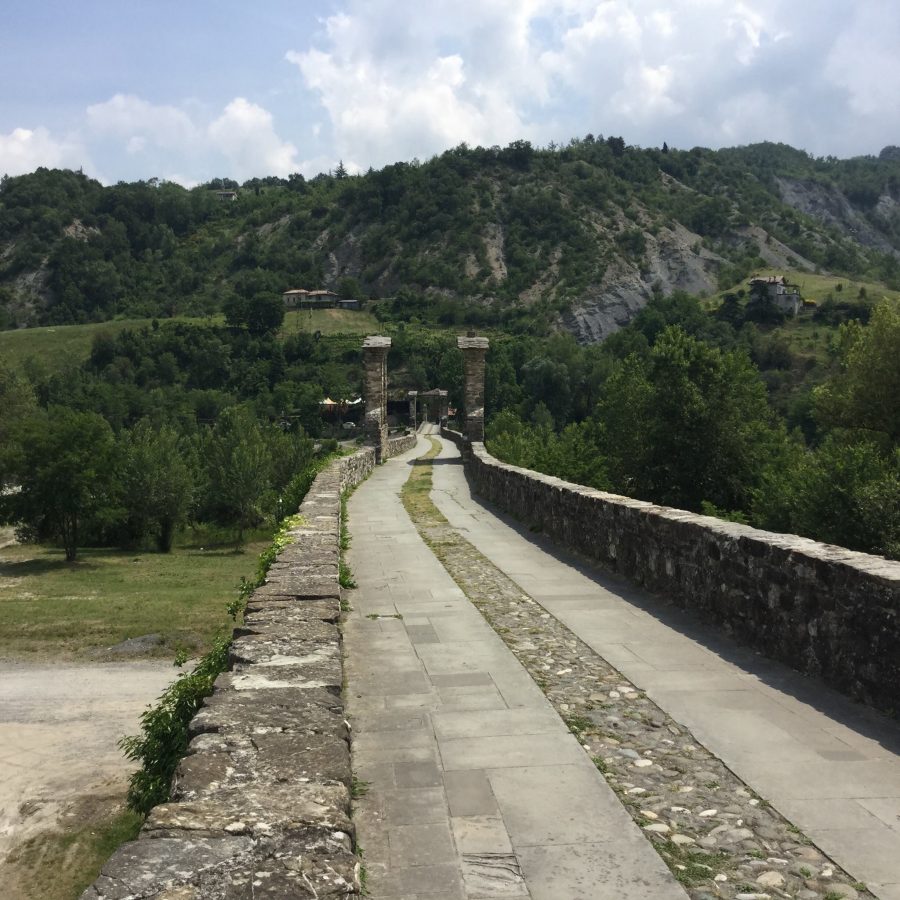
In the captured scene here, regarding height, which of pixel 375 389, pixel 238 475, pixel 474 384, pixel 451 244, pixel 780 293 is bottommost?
pixel 238 475

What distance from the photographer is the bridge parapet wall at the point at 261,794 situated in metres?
2.45

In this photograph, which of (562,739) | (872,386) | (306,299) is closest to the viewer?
(562,739)

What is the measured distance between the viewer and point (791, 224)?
165 meters

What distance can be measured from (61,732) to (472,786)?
13.6 metres

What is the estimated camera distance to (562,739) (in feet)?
15.0

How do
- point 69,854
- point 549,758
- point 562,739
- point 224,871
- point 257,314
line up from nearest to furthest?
point 224,871, point 549,758, point 562,739, point 69,854, point 257,314

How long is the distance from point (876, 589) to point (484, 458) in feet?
56.3

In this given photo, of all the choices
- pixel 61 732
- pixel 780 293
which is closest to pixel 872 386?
pixel 61 732

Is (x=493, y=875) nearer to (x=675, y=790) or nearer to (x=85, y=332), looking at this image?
(x=675, y=790)

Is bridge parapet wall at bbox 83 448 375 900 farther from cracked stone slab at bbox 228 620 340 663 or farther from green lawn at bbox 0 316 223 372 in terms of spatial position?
green lawn at bbox 0 316 223 372

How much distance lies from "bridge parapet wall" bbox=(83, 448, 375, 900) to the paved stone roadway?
0.41 metres

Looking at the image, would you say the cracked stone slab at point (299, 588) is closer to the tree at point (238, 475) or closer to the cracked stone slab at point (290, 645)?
the cracked stone slab at point (290, 645)

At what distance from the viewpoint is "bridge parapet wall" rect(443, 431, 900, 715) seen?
496 centimetres

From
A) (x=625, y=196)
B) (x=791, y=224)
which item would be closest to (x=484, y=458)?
(x=625, y=196)
